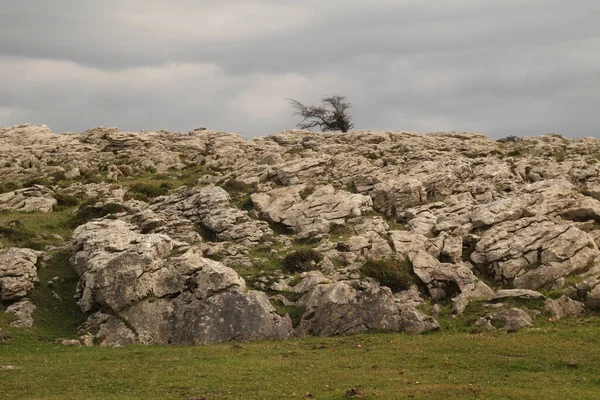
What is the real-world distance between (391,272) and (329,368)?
51.0ft

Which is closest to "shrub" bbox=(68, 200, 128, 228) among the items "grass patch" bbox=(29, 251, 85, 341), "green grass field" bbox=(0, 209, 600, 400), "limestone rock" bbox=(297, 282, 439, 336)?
"grass patch" bbox=(29, 251, 85, 341)

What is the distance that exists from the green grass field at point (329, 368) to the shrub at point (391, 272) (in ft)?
21.8

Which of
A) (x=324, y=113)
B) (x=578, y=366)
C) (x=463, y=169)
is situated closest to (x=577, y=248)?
(x=578, y=366)

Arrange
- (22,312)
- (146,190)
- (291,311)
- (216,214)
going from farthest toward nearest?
(146,190) → (216,214) → (291,311) → (22,312)

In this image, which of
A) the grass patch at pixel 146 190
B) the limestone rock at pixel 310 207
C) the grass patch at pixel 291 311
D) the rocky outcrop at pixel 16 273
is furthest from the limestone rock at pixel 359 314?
the grass patch at pixel 146 190

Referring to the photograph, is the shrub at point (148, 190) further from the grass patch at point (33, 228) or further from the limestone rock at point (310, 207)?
the limestone rock at point (310, 207)

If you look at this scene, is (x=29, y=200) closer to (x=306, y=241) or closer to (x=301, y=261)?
(x=306, y=241)

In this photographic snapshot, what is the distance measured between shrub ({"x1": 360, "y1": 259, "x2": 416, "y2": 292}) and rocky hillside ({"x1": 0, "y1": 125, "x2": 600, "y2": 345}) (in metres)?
0.11

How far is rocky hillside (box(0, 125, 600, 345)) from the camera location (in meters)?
39.3

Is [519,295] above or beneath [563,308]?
above

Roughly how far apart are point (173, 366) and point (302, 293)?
13.8 meters

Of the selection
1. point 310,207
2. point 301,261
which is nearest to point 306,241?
point 301,261

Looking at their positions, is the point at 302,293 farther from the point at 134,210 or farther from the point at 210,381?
the point at 134,210

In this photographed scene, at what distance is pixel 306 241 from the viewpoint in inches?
2085
